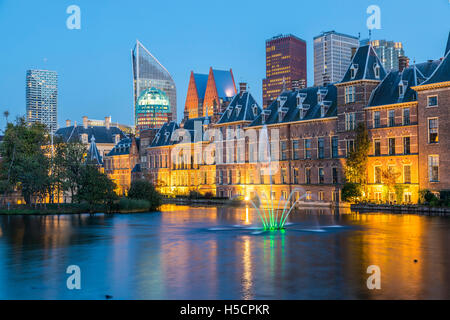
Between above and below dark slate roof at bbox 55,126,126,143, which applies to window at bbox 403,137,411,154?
below

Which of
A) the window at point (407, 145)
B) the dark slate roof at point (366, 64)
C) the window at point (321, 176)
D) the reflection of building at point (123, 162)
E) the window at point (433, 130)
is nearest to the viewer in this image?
the window at point (433, 130)

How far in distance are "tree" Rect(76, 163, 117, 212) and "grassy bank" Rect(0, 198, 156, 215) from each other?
652 millimetres

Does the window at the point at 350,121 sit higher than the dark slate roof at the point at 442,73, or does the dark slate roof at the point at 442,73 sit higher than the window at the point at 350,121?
the dark slate roof at the point at 442,73

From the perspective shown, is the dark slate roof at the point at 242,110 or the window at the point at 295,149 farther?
the dark slate roof at the point at 242,110

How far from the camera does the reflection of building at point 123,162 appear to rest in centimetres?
12556

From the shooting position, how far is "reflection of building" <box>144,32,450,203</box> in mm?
61719

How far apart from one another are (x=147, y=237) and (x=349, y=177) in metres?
38.6

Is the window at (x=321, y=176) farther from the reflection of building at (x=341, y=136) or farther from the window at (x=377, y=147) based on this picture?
the window at (x=377, y=147)

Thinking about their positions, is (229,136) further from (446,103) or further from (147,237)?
(147,237)

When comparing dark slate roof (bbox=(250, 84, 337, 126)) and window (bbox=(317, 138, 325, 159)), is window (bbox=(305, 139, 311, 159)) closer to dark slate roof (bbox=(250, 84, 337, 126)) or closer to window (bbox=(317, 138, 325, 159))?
window (bbox=(317, 138, 325, 159))

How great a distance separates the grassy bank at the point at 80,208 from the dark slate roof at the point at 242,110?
3008cm

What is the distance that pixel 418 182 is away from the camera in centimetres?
6281

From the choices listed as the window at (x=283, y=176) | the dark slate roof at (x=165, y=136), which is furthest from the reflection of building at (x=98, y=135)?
the window at (x=283, y=176)

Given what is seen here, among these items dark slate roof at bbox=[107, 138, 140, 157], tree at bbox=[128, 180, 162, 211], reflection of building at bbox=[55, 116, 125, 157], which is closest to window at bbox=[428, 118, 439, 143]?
tree at bbox=[128, 180, 162, 211]
